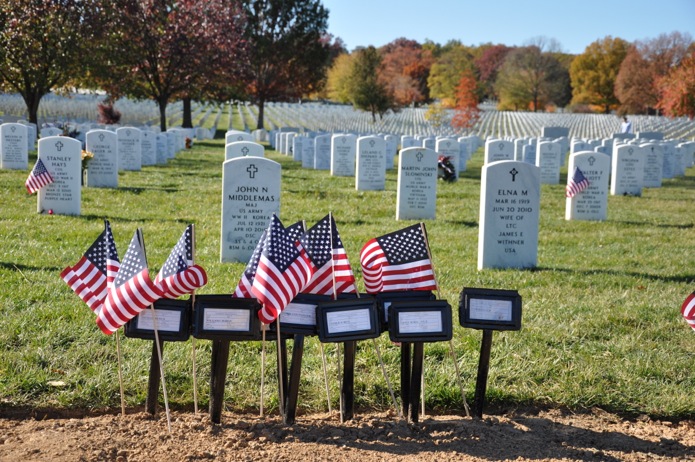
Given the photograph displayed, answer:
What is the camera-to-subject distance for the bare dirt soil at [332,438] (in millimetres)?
4055

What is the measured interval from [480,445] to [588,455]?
55 centimetres

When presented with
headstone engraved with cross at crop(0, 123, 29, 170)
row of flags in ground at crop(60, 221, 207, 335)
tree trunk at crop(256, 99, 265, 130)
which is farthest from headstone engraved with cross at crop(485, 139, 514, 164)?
tree trunk at crop(256, 99, 265, 130)

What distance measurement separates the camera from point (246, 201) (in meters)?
8.98

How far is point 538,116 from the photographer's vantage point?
64062 millimetres

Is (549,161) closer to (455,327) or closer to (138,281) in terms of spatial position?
(455,327)

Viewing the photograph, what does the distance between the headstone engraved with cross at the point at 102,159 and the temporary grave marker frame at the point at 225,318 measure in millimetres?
12230

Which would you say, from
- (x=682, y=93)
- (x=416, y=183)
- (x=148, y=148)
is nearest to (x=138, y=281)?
(x=416, y=183)

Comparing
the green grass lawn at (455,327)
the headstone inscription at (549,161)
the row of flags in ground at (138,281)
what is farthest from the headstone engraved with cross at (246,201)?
the headstone inscription at (549,161)

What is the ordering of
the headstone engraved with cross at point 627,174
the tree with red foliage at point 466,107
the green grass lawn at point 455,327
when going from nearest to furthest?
the green grass lawn at point 455,327, the headstone engraved with cross at point 627,174, the tree with red foliage at point 466,107

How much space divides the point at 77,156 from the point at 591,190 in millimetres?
8221

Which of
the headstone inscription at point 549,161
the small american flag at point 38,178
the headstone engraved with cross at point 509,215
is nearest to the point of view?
the headstone engraved with cross at point 509,215

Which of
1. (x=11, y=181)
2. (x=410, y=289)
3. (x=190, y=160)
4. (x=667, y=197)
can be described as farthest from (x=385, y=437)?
(x=190, y=160)

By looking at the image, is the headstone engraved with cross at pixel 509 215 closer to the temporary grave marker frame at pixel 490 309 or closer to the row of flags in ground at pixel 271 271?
the row of flags in ground at pixel 271 271

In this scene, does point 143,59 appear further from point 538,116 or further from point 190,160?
point 538,116
